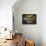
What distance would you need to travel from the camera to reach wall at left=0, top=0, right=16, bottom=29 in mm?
4562

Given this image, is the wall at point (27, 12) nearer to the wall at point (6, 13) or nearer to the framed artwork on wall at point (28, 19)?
the framed artwork on wall at point (28, 19)

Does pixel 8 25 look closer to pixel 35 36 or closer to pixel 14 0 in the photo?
pixel 14 0

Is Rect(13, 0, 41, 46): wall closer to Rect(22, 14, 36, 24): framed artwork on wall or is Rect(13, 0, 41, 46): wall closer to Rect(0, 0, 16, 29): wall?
Rect(22, 14, 36, 24): framed artwork on wall

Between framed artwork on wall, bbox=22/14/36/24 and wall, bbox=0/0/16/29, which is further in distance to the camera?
framed artwork on wall, bbox=22/14/36/24

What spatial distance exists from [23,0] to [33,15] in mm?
925

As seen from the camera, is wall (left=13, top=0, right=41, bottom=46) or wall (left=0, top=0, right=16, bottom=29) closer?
wall (left=0, top=0, right=16, bottom=29)

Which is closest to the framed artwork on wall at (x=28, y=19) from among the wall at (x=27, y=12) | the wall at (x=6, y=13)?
the wall at (x=27, y=12)

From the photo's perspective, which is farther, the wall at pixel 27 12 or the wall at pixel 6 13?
the wall at pixel 27 12

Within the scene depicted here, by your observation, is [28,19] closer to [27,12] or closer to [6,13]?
[27,12]

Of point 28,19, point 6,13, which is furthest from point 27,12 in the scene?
point 6,13

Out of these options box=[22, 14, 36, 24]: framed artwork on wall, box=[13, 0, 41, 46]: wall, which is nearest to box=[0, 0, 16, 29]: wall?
box=[13, 0, 41, 46]: wall

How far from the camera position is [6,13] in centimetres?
461

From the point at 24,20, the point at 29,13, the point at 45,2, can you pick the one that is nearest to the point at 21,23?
the point at 24,20

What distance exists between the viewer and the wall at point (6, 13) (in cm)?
456
